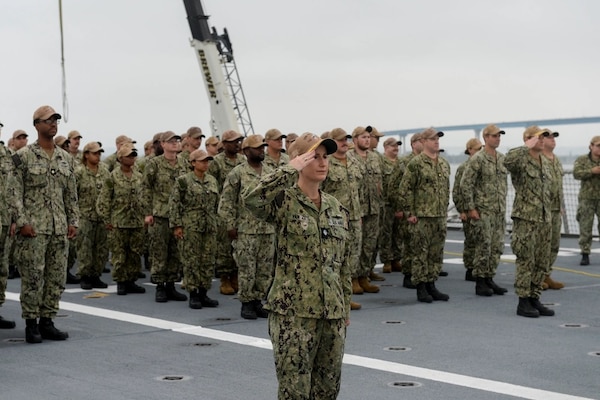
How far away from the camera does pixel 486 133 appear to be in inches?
455

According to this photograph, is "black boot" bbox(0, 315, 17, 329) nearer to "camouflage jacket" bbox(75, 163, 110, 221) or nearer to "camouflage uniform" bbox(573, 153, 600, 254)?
"camouflage jacket" bbox(75, 163, 110, 221)

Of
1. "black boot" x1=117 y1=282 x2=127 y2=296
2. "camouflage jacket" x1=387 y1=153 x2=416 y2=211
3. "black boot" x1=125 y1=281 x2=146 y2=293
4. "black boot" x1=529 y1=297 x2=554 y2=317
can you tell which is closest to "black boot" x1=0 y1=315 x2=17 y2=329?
"black boot" x1=117 y1=282 x2=127 y2=296

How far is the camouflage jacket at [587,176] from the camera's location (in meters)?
14.4

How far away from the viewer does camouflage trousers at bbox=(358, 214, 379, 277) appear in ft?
38.8

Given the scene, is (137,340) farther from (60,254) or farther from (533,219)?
(533,219)

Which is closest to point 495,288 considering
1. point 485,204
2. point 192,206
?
point 485,204

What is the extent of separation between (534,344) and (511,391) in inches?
72.2

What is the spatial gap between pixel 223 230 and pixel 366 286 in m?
1.90

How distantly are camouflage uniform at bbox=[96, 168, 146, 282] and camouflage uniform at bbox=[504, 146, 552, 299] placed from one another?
4.44m

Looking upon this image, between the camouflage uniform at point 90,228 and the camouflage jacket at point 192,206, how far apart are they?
2039mm

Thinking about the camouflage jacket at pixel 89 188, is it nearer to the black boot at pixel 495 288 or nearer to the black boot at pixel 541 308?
the black boot at pixel 495 288

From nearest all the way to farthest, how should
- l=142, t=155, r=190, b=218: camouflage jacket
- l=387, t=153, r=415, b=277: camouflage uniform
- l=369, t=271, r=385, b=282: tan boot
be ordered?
1. l=142, t=155, r=190, b=218: camouflage jacket
2. l=369, t=271, r=385, b=282: tan boot
3. l=387, t=153, r=415, b=277: camouflage uniform

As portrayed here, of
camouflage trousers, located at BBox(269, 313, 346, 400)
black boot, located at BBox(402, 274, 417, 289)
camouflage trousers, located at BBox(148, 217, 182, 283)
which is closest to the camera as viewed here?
camouflage trousers, located at BBox(269, 313, 346, 400)

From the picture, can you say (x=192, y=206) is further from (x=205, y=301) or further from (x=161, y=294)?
(x=161, y=294)
